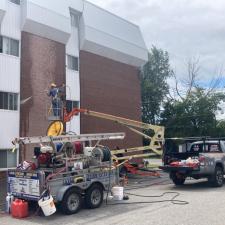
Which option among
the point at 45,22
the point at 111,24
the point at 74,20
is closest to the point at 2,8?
the point at 45,22

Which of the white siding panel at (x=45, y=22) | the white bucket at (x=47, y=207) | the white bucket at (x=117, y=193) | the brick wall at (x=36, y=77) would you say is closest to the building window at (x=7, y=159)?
the brick wall at (x=36, y=77)

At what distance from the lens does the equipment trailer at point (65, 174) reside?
1130cm

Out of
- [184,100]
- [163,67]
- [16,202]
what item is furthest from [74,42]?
[163,67]

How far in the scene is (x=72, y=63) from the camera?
24953mm

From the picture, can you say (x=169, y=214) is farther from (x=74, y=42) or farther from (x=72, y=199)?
(x=74, y=42)

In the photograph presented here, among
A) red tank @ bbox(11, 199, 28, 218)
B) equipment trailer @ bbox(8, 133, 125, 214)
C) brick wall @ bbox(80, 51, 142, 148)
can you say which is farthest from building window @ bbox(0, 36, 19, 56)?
red tank @ bbox(11, 199, 28, 218)

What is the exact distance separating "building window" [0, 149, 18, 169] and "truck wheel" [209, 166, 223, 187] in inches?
395

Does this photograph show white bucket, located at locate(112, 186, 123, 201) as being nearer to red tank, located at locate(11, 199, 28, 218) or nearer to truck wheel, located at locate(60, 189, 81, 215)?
truck wheel, located at locate(60, 189, 81, 215)

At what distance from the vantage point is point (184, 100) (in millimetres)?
52781

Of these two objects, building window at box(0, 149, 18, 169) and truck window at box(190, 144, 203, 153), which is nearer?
truck window at box(190, 144, 203, 153)

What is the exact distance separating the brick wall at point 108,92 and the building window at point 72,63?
1.26 feet

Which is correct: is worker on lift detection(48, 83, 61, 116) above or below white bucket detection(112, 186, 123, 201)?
above

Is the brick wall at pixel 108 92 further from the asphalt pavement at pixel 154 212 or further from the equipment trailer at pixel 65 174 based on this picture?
the equipment trailer at pixel 65 174

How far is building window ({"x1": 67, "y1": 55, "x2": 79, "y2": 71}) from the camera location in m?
24.7
